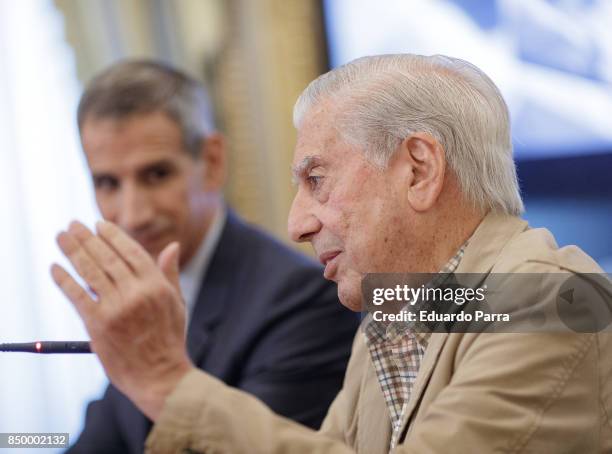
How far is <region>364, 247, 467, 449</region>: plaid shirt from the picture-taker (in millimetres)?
1320

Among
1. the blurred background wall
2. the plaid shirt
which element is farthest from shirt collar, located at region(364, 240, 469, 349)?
the blurred background wall

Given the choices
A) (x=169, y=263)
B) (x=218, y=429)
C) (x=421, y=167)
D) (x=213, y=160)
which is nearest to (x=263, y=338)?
(x=213, y=160)

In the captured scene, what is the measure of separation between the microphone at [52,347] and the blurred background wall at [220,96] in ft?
5.52

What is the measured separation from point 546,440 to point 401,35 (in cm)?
201

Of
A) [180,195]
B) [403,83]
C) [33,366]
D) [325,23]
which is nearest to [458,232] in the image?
[403,83]

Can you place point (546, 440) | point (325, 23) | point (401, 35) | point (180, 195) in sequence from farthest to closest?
1. point (325, 23)
2. point (401, 35)
3. point (180, 195)
4. point (546, 440)

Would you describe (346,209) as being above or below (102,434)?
above

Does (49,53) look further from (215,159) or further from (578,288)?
(578,288)

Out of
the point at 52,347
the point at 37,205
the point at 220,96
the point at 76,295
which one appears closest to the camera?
the point at 76,295

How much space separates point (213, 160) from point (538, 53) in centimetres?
100

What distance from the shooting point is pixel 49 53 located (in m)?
3.20

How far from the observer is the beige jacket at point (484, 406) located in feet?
3.55

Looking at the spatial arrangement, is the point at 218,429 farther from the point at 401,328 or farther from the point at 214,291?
the point at 214,291

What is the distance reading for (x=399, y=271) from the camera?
1.33 m
